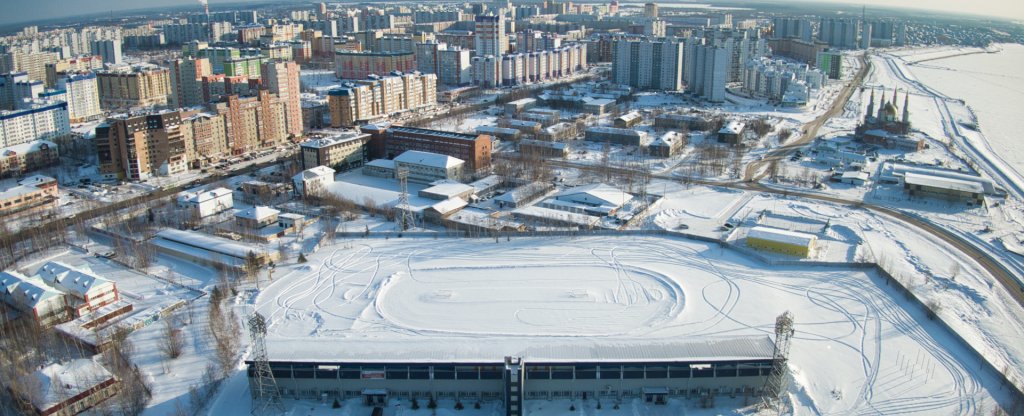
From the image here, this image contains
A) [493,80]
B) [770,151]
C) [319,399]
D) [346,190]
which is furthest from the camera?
[493,80]

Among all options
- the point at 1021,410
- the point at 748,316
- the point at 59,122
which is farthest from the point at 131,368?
the point at 59,122

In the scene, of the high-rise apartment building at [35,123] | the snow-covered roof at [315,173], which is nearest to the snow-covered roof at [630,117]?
the snow-covered roof at [315,173]

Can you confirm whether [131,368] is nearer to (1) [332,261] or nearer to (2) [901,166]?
(1) [332,261]

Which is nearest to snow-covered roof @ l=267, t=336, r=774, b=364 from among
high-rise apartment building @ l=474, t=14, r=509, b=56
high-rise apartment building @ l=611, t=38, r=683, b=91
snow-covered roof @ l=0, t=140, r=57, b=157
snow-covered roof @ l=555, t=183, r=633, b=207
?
snow-covered roof @ l=555, t=183, r=633, b=207

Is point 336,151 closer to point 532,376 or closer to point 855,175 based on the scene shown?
point 532,376

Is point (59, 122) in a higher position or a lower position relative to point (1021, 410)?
higher

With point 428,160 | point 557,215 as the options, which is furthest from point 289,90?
point 557,215

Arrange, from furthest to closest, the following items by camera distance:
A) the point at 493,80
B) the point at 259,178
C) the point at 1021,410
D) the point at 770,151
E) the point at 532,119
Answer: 1. the point at 493,80
2. the point at 532,119
3. the point at 770,151
4. the point at 259,178
5. the point at 1021,410
